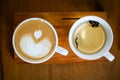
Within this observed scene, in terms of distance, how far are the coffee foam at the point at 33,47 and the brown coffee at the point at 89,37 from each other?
4.6 inches

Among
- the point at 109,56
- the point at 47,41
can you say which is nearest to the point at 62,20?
the point at 47,41

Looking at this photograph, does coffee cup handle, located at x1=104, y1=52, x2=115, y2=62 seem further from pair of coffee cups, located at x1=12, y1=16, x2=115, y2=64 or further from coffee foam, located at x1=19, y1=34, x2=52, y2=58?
coffee foam, located at x1=19, y1=34, x2=52, y2=58

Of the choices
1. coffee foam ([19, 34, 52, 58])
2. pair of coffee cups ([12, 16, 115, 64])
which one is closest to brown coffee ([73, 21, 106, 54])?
pair of coffee cups ([12, 16, 115, 64])

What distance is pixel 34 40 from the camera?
1.02m

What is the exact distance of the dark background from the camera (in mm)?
1057

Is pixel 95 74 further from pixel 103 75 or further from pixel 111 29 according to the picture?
pixel 111 29

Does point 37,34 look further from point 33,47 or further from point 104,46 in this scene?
point 104,46

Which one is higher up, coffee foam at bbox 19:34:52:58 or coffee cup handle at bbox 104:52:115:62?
coffee foam at bbox 19:34:52:58

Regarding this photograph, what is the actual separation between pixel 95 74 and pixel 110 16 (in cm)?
25

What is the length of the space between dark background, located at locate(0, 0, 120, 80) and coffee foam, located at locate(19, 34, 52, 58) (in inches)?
2.5

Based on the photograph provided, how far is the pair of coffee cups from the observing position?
101cm

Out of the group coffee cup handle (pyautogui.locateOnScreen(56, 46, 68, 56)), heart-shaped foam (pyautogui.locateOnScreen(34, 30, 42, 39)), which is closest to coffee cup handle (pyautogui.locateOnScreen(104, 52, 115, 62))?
coffee cup handle (pyautogui.locateOnScreen(56, 46, 68, 56))

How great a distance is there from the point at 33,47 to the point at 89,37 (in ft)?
0.72

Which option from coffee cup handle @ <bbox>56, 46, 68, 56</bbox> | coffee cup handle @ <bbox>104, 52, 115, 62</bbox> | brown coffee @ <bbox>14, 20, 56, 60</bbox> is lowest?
coffee cup handle @ <bbox>104, 52, 115, 62</bbox>
